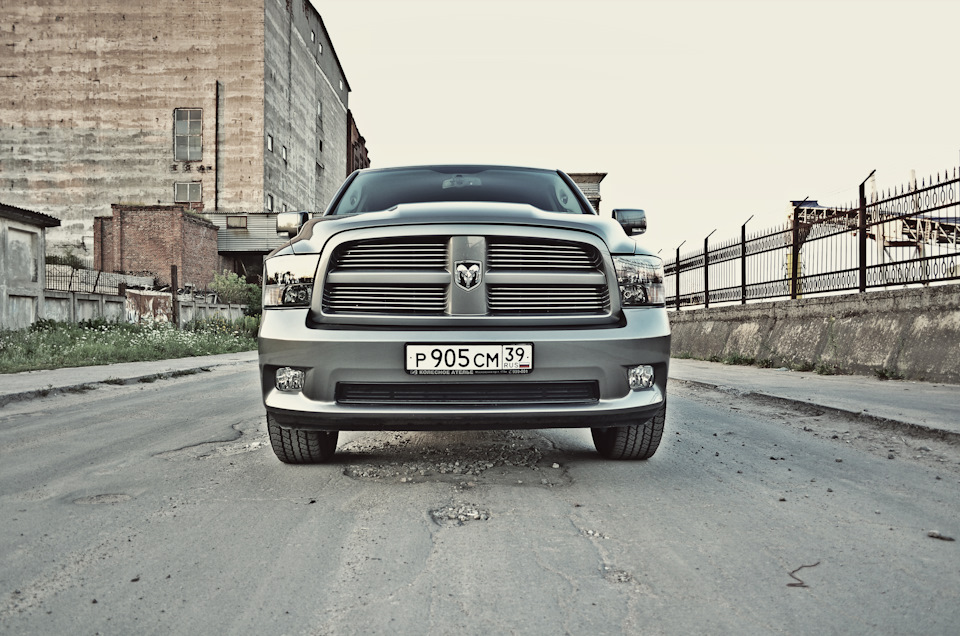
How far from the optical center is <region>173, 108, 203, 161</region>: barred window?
41.4m

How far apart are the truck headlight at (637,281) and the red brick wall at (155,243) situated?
36558mm

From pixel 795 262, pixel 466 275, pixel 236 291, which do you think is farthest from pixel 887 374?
pixel 236 291

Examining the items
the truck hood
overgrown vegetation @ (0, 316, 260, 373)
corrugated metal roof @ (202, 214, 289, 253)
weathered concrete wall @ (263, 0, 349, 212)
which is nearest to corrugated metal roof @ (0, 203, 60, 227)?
overgrown vegetation @ (0, 316, 260, 373)

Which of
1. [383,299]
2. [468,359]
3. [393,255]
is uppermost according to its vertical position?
[393,255]

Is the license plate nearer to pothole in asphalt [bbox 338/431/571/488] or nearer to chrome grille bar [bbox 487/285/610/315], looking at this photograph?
chrome grille bar [bbox 487/285/610/315]

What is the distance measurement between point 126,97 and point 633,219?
4387 cm

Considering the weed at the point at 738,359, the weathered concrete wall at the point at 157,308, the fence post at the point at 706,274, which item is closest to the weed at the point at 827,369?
the weed at the point at 738,359

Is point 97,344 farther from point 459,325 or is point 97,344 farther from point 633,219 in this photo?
point 459,325

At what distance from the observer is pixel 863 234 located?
9156mm

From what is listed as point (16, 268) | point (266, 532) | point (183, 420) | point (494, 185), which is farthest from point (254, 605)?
point (16, 268)

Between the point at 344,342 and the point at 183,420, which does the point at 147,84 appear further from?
the point at 344,342

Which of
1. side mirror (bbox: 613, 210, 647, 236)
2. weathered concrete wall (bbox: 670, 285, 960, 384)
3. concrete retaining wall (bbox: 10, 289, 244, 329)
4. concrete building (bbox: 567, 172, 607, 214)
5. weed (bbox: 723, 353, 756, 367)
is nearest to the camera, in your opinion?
side mirror (bbox: 613, 210, 647, 236)

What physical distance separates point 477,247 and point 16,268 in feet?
61.5

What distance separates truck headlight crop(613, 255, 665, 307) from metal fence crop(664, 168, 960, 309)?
216 inches
